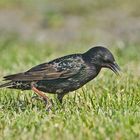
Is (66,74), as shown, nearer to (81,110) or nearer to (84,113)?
(81,110)

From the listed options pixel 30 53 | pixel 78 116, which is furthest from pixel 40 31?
pixel 78 116

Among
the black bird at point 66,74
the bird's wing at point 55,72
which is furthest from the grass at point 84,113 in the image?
the bird's wing at point 55,72

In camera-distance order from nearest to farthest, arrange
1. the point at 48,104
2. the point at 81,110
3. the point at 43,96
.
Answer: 1. the point at 81,110
2. the point at 48,104
3. the point at 43,96

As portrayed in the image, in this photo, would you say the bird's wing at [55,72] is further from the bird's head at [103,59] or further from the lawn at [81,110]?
the lawn at [81,110]

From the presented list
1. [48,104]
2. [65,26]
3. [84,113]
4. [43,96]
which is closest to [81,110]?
[84,113]

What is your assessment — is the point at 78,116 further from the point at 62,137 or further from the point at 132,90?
the point at 132,90

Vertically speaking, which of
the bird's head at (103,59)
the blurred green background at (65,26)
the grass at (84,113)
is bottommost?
the grass at (84,113)

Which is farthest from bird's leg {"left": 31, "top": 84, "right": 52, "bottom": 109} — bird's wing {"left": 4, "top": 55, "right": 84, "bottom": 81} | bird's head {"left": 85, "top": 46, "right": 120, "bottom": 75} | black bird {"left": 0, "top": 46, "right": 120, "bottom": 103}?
bird's head {"left": 85, "top": 46, "right": 120, "bottom": 75}
